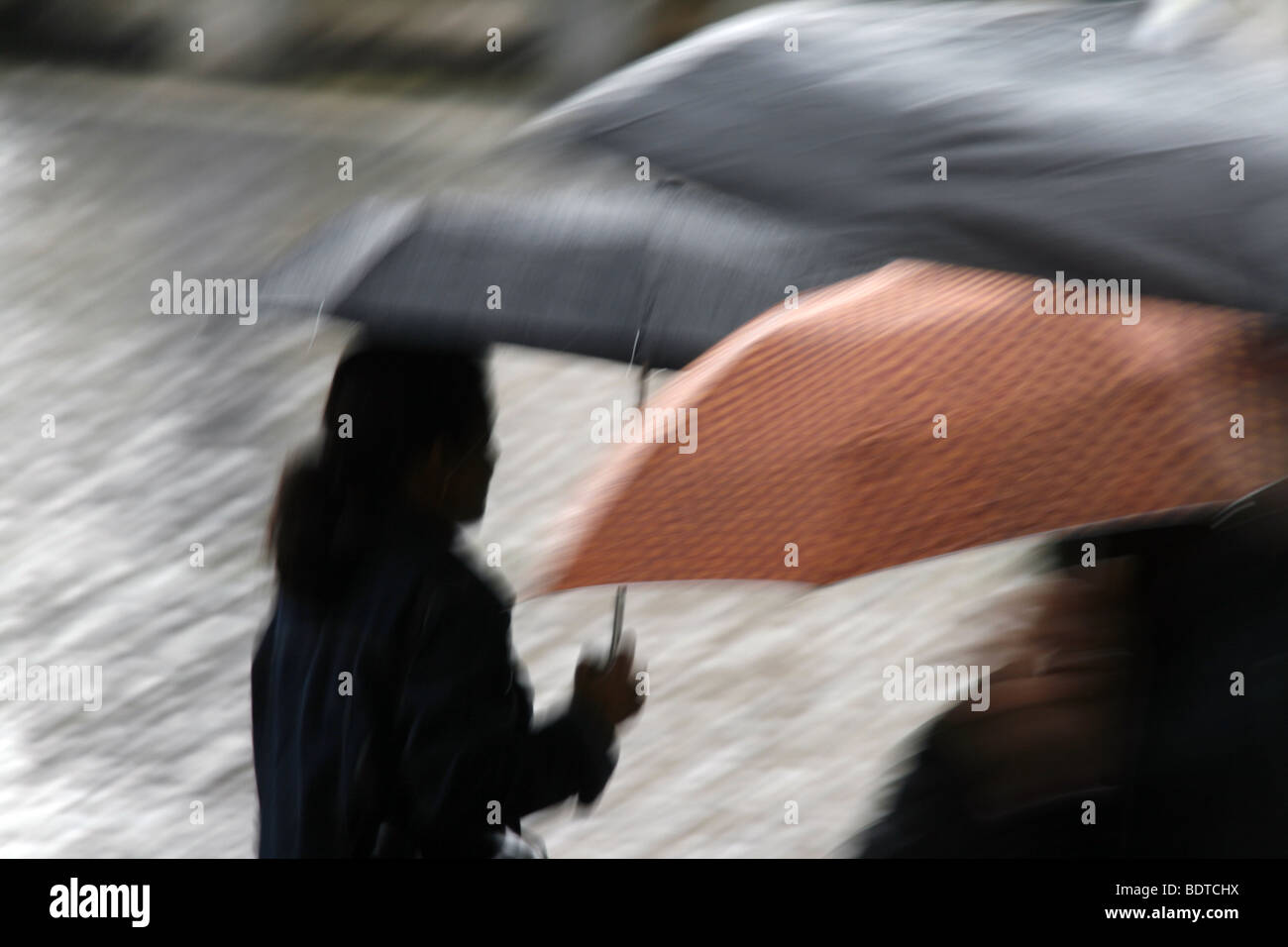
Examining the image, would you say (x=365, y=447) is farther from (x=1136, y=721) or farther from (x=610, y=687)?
(x=1136, y=721)

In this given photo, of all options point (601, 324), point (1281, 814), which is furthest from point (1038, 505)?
point (601, 324)

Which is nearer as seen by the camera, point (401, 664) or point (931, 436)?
point (931, 436)

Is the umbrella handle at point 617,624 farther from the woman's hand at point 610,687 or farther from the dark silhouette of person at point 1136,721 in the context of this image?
the dark silhouette of person at point 1136,721

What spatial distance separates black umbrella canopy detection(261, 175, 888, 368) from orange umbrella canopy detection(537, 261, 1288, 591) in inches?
13.4

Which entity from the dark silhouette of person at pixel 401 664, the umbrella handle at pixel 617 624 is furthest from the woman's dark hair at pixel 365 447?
the umbrella handle at pixel 617 624

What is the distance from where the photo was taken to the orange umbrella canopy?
72.8 inches

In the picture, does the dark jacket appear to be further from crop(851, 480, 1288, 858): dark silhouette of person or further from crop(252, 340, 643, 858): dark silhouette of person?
crop(851, 480, 1288, 858): dark silhouette of person

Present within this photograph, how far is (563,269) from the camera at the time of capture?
104 inches

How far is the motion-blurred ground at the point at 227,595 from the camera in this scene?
421 centimetres

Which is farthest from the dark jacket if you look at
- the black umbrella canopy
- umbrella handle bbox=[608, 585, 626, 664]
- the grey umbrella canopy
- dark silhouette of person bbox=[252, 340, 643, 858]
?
the grey umbrella canopy

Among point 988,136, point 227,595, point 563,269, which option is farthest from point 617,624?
point 227,595

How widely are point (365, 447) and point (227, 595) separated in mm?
2912

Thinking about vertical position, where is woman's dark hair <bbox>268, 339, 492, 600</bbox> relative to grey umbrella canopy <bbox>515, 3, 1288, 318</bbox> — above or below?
below
